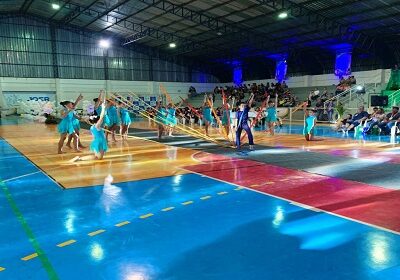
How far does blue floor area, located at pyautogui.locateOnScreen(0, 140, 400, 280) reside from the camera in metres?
3.58

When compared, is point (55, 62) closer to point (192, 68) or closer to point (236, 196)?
point (192, 68)

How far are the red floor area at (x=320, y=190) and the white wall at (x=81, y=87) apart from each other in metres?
33.1

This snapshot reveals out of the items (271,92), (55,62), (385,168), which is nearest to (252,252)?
(385,168)

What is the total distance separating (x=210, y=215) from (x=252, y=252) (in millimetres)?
1389

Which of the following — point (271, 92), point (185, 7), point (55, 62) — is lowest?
point (271, 92)

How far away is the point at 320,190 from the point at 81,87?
1461 inches

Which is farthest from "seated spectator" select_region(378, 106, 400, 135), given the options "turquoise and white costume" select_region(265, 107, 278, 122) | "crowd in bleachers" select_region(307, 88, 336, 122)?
"crowd in bleachers" select_region(307, 88, 336, 122)

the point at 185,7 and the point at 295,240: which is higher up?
the point at 185,7

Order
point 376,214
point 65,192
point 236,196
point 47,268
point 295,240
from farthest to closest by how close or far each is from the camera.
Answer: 1. point 65,192
2. point 236,196
3. point 376,214
4. point 295,240
5. point 47,268

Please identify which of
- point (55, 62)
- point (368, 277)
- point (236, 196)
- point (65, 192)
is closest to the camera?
point (368, 277)

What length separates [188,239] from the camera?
4398 mm

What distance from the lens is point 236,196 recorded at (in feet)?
20.8

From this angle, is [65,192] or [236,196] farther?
[65,192]

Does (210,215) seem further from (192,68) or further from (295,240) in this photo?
(192,68)
